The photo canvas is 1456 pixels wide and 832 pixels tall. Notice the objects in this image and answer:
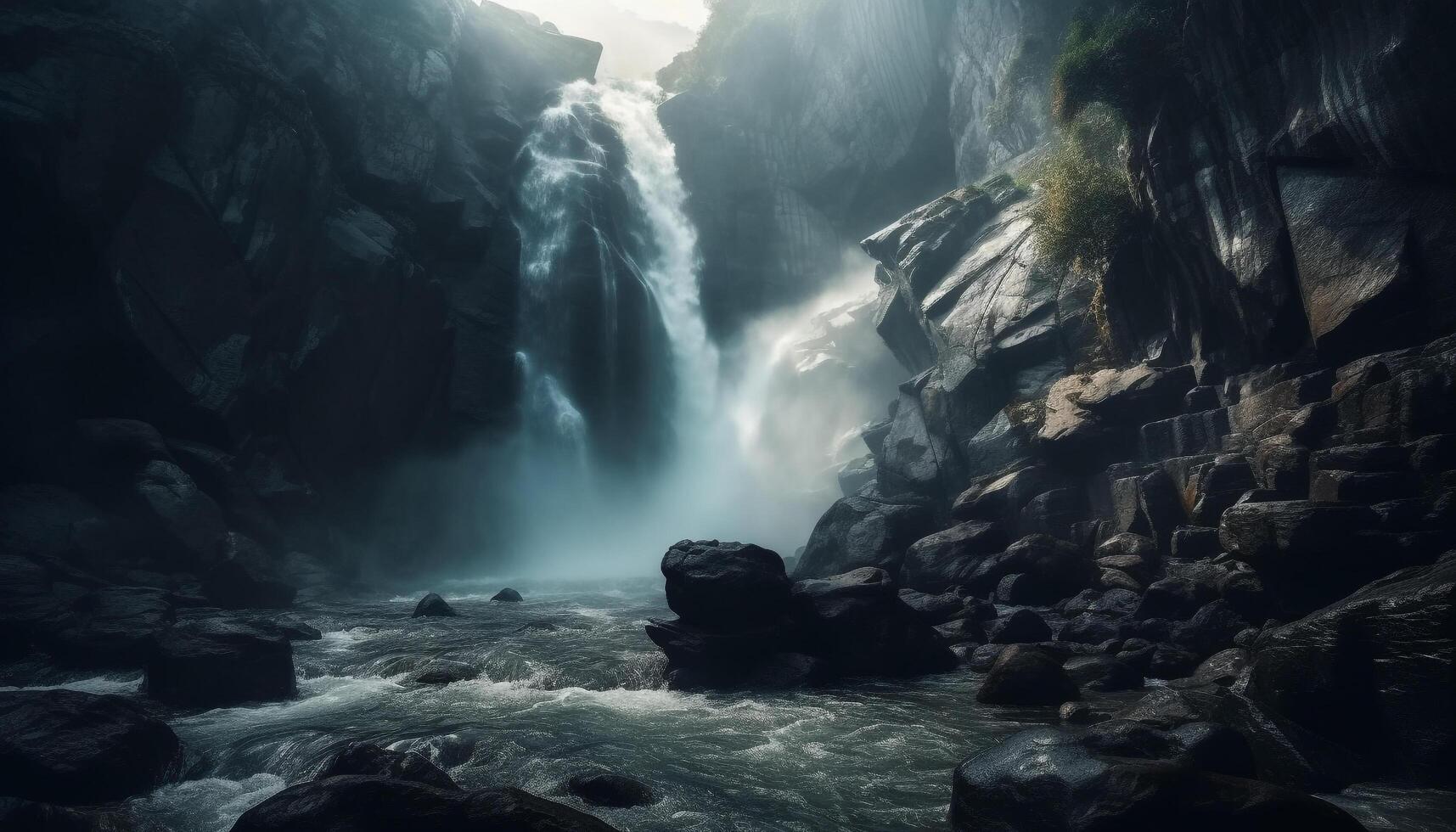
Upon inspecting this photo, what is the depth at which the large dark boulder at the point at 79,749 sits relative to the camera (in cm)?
856

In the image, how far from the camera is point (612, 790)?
9.03m

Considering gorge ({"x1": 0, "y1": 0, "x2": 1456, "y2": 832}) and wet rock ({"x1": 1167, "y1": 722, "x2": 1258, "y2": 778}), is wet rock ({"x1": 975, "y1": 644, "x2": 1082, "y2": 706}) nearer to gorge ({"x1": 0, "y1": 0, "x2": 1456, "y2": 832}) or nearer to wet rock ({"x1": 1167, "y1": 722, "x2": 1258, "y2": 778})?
gorge ({"x1": 0, "y1": 0, "x2": 1456, "y2": 832})

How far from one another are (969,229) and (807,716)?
2879cm

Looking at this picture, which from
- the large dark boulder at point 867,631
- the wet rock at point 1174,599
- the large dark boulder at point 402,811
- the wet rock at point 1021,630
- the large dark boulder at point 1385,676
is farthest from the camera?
the wet rock at point 1021,630

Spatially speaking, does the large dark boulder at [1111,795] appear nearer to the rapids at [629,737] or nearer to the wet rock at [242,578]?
the rapids at [629,737]

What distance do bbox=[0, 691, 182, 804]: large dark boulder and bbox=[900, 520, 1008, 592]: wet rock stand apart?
1767cm

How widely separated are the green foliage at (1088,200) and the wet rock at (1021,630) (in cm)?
1352

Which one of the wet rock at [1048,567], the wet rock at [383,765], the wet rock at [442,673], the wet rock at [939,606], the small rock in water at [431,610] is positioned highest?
the wet rock at [1048,567]

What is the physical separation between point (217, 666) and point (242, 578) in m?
10.9

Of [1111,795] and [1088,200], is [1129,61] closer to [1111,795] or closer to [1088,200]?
[1088,200]

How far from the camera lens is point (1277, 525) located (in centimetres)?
1250

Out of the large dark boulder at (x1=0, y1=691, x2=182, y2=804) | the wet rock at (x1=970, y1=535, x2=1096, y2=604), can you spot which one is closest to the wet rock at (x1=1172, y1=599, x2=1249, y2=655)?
the wet rock at (x1=970, y1=535, x2=1096, y2=604)

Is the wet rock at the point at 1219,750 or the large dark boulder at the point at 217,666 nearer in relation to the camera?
the wet rock at the point at 1219,750

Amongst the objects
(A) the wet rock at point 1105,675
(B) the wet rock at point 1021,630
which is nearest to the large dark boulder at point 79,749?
(A) the wet rock at point 1105,675
